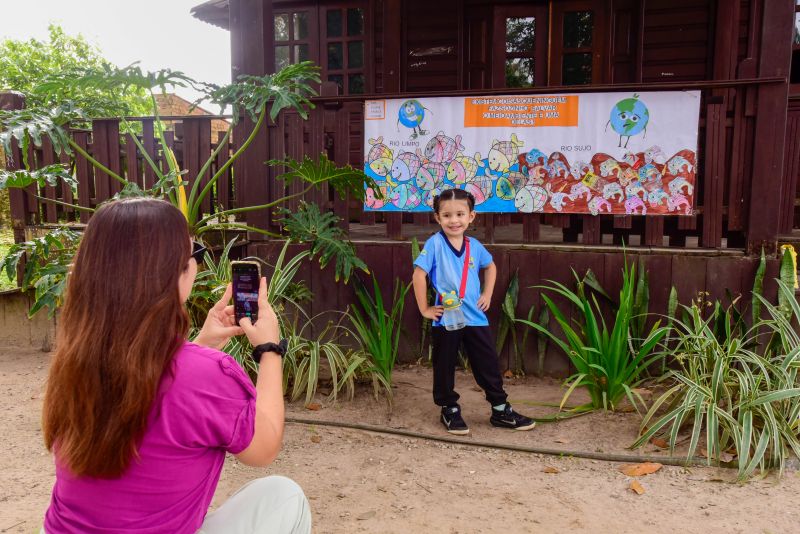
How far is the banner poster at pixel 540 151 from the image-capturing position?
4.68 meters

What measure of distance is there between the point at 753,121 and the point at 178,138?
4.65 m

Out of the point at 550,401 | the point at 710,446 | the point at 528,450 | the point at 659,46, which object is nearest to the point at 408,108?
the point at 550,401

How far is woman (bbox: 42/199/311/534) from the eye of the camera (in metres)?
1.36

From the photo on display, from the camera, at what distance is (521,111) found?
4902 mm

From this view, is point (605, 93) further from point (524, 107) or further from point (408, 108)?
point (408, 108)

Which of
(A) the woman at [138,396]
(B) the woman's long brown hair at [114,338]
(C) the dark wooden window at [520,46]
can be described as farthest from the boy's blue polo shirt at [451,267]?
(C) the dark wooden window at [520,46]

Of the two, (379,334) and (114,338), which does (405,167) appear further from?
(114,338)

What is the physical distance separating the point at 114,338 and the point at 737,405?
324 cm

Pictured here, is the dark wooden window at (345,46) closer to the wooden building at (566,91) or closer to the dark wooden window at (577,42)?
the wooden building at (566,91)

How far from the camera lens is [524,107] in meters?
4.89

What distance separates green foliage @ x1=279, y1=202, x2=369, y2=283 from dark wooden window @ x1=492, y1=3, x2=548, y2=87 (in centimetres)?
406

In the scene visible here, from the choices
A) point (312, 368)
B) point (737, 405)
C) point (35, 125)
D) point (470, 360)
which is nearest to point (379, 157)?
point (312, 368)

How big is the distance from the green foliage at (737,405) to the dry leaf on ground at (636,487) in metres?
0.34

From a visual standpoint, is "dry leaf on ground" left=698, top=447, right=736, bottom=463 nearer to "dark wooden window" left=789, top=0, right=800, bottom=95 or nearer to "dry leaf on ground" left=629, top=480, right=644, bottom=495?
"dry leaf on ground" left=629, top=480, right=644, bottom=495
